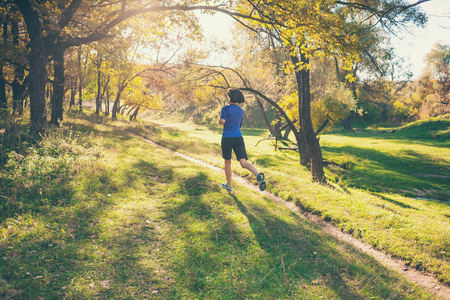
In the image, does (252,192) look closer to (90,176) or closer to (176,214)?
(176,214)

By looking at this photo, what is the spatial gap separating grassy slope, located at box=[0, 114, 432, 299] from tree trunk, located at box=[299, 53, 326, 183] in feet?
14.2

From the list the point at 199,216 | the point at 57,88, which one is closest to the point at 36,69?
the point at 57,88

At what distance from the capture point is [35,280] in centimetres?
312

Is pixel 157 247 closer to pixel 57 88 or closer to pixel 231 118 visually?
pixel 231 118

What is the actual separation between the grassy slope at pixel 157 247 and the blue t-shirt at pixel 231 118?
5.64ft

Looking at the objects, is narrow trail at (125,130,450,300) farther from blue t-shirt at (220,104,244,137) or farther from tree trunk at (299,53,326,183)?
tree trunk at (299,53,326,183)

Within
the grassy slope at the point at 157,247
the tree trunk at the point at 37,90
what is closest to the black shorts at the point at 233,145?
the grassy slope at the point at 157,247

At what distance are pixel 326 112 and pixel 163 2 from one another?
1013cm

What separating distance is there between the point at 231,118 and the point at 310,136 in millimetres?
5365

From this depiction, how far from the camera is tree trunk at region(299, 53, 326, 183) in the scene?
1023 centimetres

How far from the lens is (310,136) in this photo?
10406mm

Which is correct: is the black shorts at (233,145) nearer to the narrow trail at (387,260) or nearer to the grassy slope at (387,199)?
the narrow trail at (387,260)

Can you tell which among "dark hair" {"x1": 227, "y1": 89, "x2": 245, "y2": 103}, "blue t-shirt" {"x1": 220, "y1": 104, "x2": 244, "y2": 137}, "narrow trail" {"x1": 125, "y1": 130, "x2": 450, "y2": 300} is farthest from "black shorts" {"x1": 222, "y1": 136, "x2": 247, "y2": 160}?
"narrow trail" {"x1": 125, "y1": 130, "x2": 450, "y2": 300}

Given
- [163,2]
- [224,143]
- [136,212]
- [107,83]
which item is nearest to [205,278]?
[136,212]
